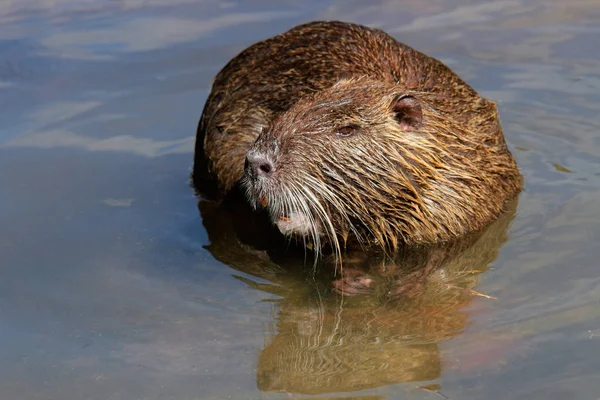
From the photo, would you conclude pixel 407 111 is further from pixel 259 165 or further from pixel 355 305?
pixel 355 305

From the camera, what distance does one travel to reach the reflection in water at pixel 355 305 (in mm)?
4266

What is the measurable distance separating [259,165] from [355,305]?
820 millimetres

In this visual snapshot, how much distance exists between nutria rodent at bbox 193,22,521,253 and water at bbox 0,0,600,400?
0.26 metres

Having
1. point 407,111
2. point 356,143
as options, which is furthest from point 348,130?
point 407,111

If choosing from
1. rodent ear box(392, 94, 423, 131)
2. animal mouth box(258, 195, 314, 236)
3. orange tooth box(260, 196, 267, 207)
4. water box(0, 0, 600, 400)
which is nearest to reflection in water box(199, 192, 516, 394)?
water box(0, 0, 600, 400)

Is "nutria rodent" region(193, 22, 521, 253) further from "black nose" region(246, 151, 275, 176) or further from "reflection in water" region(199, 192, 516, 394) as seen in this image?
"reflection in water" region(199, 192, 516, 394)

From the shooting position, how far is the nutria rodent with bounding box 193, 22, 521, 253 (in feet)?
15.8

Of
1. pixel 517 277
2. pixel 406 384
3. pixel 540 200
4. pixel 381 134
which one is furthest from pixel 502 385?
pixel 540 200

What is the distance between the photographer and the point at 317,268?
17.4ft

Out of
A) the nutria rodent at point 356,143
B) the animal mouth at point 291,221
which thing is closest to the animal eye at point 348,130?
the nutria rodent at point 356,143

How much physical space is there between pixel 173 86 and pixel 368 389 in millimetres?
4045

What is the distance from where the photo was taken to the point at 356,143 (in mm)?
4891

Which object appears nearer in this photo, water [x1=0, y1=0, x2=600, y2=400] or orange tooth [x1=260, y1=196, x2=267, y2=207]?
water [x1=0, y1=0, x2=600, y2=400]

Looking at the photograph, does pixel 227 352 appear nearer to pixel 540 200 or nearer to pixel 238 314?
pixel 238 314
